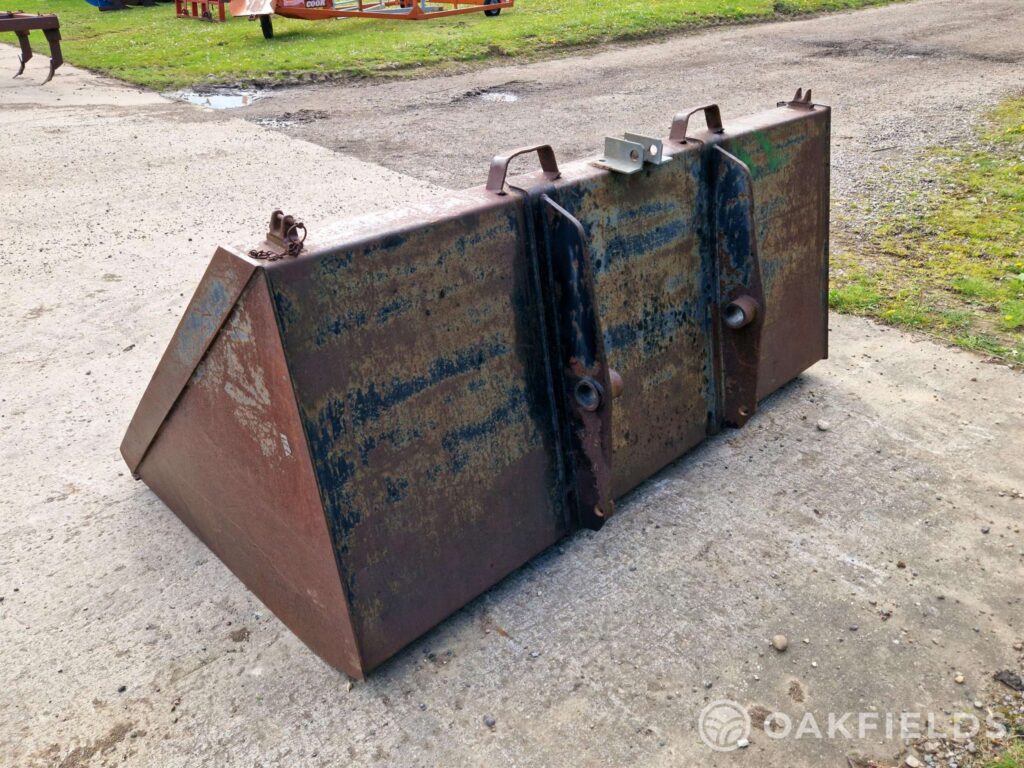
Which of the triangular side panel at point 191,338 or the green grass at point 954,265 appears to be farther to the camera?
the green grass at point 954,265

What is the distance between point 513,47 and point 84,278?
344 inches

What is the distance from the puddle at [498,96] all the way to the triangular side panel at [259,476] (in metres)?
8.07

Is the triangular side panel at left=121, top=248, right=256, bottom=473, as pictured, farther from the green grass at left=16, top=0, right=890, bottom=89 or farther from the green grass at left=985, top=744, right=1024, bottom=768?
the green grass at left=16, top=0, right=890, bottom=89

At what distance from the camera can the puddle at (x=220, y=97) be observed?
395 inches

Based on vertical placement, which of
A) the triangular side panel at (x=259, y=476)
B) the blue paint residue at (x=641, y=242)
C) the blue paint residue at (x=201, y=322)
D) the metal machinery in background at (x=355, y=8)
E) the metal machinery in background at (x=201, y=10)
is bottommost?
the triangular side panel at (x=259, y=476)

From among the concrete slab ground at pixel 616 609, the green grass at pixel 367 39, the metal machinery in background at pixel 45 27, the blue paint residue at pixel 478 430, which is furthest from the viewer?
the green grass at pixel 367 39

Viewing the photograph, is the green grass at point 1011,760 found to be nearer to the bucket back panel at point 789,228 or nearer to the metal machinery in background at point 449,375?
the metal machinery in background at point 449,375

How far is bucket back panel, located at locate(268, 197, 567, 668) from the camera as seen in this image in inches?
81.4

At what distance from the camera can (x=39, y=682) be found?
2369 mm

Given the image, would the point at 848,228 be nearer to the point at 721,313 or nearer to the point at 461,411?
the point at 721,313

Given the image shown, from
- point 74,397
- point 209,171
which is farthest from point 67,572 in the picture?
point 209,171

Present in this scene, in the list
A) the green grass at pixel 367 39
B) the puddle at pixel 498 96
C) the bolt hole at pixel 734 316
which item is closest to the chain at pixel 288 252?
the bolt hole at pixel 734 316

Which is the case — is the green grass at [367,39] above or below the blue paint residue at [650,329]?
above

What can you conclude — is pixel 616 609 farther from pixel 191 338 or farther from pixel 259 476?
pixel 191 338
